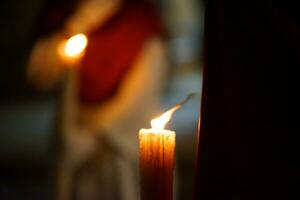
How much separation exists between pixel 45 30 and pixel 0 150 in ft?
0.91

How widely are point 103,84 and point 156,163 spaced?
2.08 feet

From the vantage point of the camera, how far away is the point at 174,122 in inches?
41.3

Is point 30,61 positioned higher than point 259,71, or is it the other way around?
point 30,61

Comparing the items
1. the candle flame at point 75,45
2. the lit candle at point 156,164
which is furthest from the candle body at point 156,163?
the candle flame at point 75,45

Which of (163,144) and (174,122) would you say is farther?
(174,122)

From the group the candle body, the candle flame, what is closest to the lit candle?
the candle body

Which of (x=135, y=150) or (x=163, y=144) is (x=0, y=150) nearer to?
(x=135, y=150)

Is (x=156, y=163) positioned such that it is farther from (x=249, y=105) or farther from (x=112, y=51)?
(x=112, y=51)

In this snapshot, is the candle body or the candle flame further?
the candle flame

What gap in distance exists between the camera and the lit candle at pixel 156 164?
396 mm

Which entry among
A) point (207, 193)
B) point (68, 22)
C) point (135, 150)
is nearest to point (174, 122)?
point (135, 150)

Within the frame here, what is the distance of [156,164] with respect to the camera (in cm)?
40

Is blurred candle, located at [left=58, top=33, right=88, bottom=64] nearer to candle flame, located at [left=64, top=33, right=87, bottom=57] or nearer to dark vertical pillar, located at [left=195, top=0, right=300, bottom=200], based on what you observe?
candle flame, located at [left=64, top=33, right=87, bottom=57]

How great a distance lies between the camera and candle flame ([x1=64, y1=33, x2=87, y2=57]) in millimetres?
927
